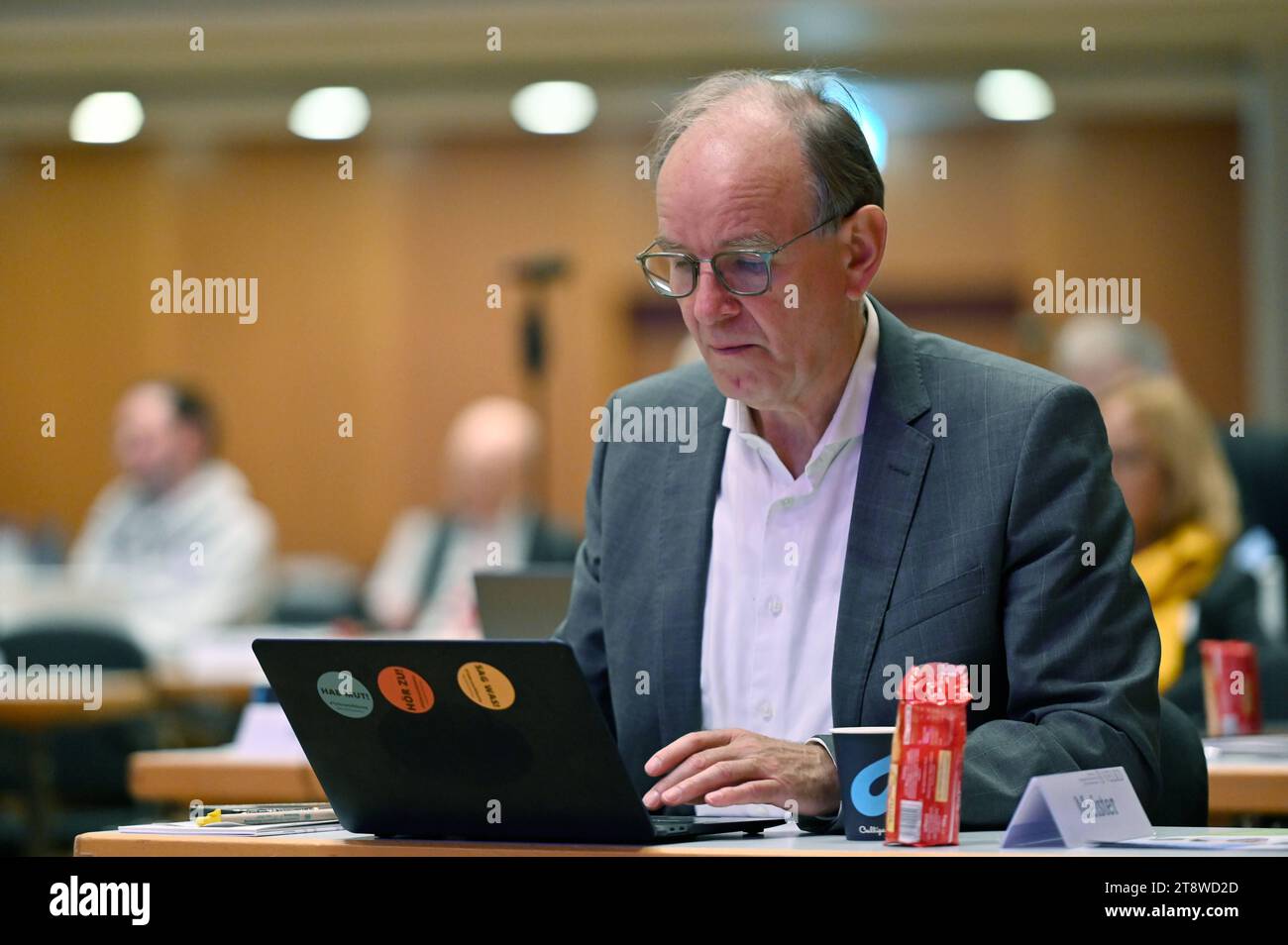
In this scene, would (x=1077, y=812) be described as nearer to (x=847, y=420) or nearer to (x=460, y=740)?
(x=460, y=740)

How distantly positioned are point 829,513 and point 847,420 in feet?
0.38

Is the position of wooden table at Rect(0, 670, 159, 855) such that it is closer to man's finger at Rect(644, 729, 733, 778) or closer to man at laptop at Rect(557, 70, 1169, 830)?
man at laptop at Rect(557, 70, 1169, 830)

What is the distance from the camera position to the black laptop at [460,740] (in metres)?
1.47

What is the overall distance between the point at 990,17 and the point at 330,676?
699cm

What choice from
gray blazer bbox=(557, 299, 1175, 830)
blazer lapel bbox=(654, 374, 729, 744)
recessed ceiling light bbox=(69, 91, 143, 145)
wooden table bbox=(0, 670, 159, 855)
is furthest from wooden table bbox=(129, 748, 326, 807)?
recessed ceiling light bbox=(69, 91, 143, 145)

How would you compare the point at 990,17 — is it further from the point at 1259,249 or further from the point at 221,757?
the point at 221,757

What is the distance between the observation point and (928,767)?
1514 mm

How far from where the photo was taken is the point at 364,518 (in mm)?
9461

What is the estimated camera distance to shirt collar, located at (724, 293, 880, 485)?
216cm

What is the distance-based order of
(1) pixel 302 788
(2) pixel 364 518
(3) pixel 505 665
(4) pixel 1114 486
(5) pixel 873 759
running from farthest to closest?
(2) pixel 364 518 < (1) pixel 302 788 < (4) pixel 1114 486 < (5) pixel 873 759 < (3) pixel 505 665

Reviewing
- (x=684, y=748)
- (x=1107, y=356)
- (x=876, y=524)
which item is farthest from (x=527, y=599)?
(x=1107, y=356)

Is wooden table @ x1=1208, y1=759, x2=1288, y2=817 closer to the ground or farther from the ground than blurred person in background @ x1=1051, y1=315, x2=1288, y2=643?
closer to the ground

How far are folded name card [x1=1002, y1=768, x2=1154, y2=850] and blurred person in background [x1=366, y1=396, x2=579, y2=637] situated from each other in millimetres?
4763
